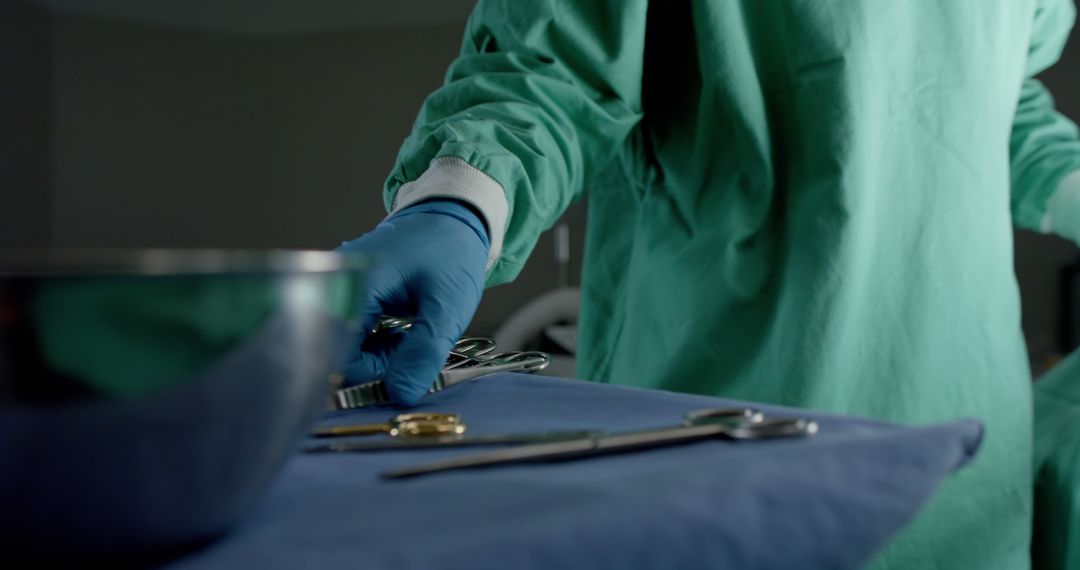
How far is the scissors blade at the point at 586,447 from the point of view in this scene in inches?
11.8

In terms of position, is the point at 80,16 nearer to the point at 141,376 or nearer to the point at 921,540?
the point at 921,540

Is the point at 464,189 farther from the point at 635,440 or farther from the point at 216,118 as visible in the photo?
the point at 216,118

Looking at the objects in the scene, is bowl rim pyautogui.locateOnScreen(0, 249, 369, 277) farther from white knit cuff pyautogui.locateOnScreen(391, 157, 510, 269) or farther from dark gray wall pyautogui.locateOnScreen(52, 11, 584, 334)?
dark gray wall pyautogui.locateOnScreen(52, 11, 584, 334)

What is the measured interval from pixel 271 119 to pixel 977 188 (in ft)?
8.93

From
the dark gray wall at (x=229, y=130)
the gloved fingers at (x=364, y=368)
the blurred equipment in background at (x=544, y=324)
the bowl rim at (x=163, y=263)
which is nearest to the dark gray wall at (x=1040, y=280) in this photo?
the blurred equipment in background at (x=544, y=324)

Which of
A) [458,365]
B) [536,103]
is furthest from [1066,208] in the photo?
[458,365]

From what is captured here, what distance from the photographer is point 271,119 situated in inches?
125

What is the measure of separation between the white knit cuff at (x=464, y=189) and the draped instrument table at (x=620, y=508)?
33 centimetres

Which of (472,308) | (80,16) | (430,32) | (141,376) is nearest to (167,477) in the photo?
(141,376)

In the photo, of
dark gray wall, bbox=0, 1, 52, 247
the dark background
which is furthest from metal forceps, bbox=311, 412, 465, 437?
dark gray wall, bbox=0, 1, 52, 247

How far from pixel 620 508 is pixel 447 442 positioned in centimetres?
10

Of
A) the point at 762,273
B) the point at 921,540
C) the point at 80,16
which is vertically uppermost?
the point at 80,16

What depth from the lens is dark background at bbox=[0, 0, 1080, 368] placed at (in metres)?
3.03

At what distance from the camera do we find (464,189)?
642 mm
